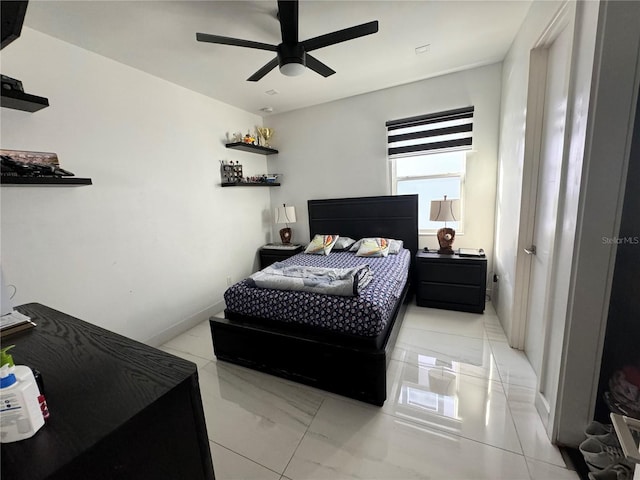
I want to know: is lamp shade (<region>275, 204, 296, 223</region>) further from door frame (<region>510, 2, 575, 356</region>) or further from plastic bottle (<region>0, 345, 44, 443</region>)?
plastic bottle (<region>0, 345, 44, 443</region>)

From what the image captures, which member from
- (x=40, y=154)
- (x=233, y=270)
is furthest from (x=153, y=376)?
(x=233, y=270)

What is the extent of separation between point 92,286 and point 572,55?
3.41 metres

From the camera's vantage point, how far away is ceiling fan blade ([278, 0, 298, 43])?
1508mm

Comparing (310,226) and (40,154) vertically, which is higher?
(40,154)

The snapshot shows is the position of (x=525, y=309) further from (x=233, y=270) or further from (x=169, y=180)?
(x=169, y=180)

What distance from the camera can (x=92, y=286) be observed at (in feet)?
7.17

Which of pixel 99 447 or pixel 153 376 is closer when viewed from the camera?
pixel 99 447

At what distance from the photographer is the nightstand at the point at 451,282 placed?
9.31 feet

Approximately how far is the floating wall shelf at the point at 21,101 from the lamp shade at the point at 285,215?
2527 mm

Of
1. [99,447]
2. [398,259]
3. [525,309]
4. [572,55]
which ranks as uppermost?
[572,55]

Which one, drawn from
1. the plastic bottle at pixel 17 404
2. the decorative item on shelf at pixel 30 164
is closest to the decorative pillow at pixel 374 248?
the decorative item on shelf at pixel 30 164

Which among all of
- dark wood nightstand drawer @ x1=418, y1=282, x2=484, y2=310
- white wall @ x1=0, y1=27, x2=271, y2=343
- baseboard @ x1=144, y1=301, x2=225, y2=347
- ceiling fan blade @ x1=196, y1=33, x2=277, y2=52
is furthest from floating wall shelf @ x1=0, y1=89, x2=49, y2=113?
dark wood nightstand drawer @ x1=418, y1=282, x2=484, y2=310

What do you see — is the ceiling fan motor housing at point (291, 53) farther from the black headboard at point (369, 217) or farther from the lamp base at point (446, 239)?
the lamp base at point (446, 239)

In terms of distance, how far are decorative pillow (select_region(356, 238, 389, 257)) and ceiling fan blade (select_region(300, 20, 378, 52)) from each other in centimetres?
208
